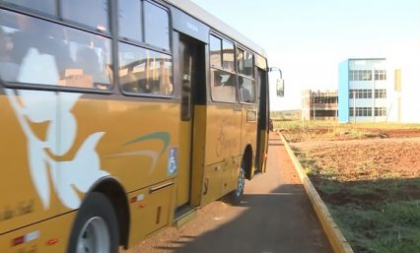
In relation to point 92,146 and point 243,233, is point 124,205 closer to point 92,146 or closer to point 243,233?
point 92,146

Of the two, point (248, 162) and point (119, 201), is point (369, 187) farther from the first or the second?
point (119, 201)

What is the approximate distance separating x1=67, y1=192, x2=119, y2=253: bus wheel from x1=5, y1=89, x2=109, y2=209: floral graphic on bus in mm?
225

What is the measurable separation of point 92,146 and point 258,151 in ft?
30.2

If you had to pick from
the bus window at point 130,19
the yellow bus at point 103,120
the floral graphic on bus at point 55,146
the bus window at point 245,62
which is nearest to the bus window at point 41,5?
the yellow bus at point 103,120

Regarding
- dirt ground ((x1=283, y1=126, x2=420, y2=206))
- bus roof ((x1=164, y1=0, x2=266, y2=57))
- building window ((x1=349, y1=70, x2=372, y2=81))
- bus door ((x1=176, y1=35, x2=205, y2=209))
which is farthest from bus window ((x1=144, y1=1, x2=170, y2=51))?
building window ((x1=349, y1=70, x2=372, y2=81))

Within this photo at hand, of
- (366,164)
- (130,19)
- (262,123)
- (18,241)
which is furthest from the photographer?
(366,164)

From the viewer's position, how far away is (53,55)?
14.7 feet

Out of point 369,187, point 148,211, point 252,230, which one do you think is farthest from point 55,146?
point 369,187

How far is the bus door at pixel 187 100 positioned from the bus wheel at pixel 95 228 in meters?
2.10

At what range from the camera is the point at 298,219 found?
10586mm

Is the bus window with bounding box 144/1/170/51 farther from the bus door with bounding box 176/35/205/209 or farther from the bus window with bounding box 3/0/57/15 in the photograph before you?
the bus window with bounding box 3/0/57/15

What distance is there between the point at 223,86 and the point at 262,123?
465 cm

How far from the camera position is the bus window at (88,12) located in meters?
4.73

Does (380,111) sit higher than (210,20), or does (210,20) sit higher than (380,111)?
(210,20)
